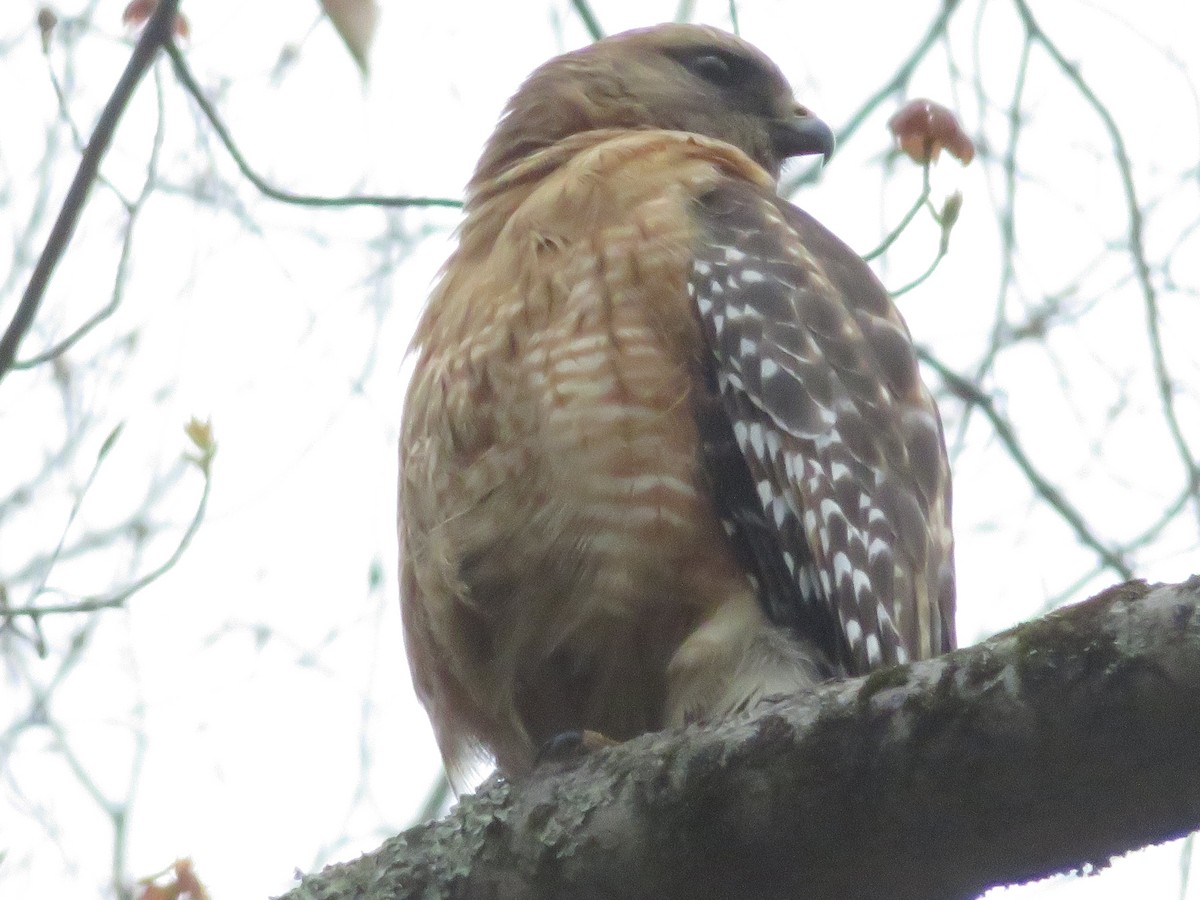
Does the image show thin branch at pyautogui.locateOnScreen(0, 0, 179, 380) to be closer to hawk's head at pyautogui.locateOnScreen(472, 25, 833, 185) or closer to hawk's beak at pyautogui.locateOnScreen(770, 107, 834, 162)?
hawk's head at pyautogui.locateOnScreen(472, 25, 833, 185)

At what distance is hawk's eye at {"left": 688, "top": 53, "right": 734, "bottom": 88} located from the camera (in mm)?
5570

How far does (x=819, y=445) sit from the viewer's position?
3955 millimetres

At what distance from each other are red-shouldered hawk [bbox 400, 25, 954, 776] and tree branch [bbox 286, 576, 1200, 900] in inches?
32.0

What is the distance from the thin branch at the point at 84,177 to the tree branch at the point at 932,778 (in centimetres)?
156

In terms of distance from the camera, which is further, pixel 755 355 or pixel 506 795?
pixel 755 355

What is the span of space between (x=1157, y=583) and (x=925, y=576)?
1.87 m

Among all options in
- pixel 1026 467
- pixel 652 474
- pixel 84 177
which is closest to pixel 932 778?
pixel 652 474

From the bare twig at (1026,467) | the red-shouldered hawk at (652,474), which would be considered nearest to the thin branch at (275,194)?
the red-shouldered hawk at (652,474)

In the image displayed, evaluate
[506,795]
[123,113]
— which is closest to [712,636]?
[506,795]

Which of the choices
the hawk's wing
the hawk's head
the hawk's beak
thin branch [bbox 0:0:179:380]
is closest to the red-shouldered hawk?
the hawk's wing

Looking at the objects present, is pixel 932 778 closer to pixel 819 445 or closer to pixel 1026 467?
pixel 819 445

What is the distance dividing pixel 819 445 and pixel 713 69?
2.08 m

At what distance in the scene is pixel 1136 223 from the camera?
19.1 ft

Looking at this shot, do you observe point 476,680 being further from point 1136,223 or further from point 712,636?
point 1136,223
